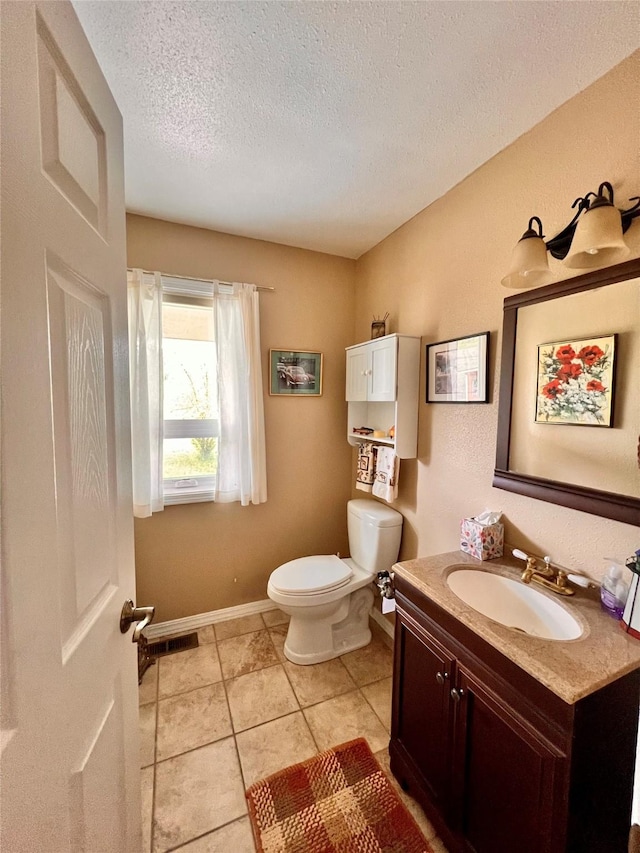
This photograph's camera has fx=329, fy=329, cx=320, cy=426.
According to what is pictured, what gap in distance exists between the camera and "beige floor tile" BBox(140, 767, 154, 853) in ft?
3.54

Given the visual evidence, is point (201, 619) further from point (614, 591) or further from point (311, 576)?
point (614, 591)

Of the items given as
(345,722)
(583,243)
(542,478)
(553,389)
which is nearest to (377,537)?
(345,722)

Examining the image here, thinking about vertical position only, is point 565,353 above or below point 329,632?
above

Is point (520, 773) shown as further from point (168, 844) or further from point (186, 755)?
point (186, 755)

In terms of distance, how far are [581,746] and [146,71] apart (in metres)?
2.17

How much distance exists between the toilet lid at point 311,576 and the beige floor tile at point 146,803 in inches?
31.6

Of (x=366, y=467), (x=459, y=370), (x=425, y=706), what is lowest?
(x=425, y=706)

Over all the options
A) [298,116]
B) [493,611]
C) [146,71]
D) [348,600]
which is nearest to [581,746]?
[493,611]

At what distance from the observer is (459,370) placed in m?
1.53

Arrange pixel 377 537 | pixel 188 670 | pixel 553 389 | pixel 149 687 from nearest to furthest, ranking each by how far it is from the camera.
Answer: pixel 553 389
pixel 149 687
pixel 188 670
pixel 377 537

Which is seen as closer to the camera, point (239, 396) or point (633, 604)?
point (633, 604)

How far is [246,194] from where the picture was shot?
1.65 meters

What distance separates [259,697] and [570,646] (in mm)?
1436

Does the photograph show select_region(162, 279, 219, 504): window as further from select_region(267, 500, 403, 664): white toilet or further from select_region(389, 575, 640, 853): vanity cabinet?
select_region(389, 575, 640, 853): vanity cabinet
